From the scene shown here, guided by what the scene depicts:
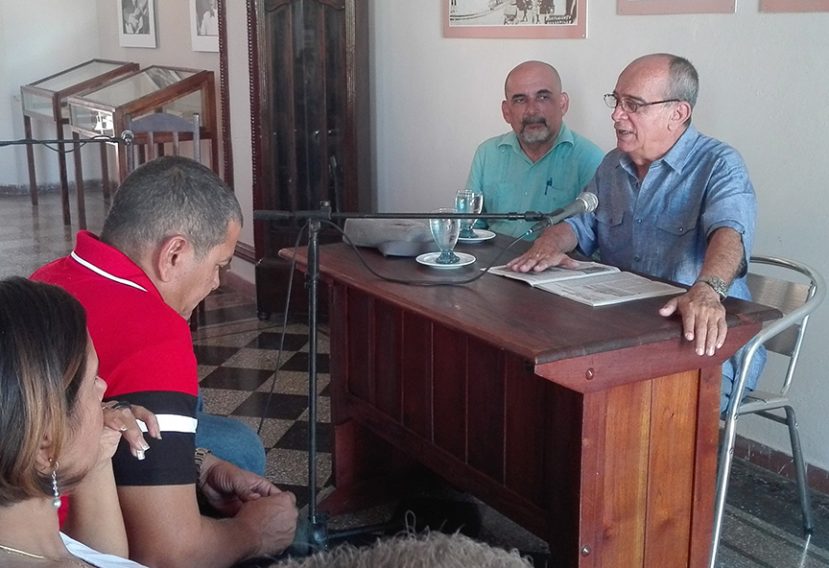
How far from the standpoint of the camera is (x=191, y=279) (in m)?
1.70

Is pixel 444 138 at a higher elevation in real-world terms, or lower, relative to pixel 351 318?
higher

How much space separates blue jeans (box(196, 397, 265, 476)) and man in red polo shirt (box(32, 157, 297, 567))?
9.1 inches

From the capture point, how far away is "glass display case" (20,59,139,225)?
7.12 metres

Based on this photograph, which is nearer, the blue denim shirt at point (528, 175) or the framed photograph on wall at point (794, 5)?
the framed photograph on wall at point (794, 5)

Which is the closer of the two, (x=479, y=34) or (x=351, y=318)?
(x=351, y=318)

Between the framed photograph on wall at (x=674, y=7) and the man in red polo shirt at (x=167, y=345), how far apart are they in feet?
5.97

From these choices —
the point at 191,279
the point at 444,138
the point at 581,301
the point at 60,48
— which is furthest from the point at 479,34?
the point at 60,48

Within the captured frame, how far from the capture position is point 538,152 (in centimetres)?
340

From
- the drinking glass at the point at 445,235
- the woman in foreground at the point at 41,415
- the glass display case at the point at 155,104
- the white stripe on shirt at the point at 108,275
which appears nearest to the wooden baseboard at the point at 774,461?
the drinking glass at the point at 445,235

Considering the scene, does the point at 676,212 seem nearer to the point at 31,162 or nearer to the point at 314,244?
the point at 314,244

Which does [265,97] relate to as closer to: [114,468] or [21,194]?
[114,468]

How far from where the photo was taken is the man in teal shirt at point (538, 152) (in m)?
3.30

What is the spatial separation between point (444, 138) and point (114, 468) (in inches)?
122

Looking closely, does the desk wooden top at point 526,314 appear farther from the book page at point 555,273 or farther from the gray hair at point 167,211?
the gray hair at point 167,211
